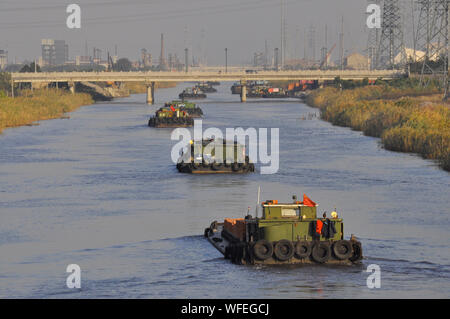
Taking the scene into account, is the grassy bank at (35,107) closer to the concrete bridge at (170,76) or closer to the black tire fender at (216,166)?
the concrete bridge at (170,76)

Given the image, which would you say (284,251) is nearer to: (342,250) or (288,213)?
(288,213)

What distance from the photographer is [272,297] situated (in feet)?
99.5

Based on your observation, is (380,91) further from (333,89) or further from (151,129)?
(151,129)

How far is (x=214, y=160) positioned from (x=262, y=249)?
1271 inches

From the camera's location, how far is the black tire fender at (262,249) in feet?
109

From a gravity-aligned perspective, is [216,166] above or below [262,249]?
above

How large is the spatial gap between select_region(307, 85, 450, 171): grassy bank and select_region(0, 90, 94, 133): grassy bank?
126 ft

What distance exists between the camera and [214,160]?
6531 centimetres

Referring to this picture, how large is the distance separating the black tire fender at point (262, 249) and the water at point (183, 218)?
1.48 ft

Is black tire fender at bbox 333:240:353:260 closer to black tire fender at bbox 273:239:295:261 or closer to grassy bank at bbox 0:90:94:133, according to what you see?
black tire fender at bbox 273:239:295:261
